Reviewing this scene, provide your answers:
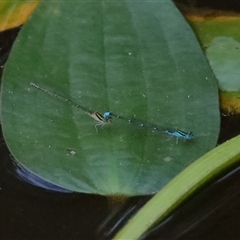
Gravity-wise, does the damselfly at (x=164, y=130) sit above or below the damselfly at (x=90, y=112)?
below

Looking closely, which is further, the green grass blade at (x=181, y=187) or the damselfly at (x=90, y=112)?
the damselfly at (x=90, y=112)

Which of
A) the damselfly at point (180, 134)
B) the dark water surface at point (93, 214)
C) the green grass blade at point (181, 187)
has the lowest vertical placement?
the dark water surface at point (93, 214)

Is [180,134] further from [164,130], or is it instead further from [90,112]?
[90,112]

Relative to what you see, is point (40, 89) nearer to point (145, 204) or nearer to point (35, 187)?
point (35, 187)

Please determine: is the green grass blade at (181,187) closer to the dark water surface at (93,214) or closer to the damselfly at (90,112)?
the dark water surface at (93,214)

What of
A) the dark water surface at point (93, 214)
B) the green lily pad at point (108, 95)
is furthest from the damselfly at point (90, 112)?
the dark water surface at point (93, 214)
